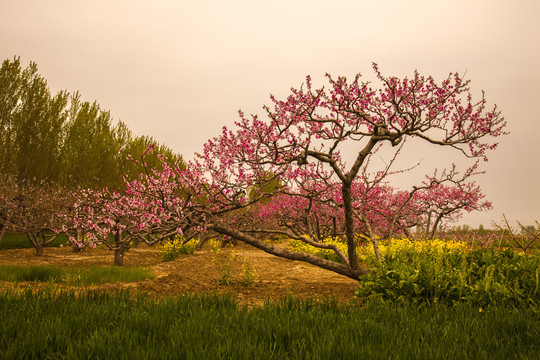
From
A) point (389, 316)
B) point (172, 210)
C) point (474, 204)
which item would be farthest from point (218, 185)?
point (474, 204)

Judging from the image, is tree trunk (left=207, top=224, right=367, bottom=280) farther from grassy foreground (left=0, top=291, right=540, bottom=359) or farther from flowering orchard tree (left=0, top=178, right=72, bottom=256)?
flowering orchard tree (left=0, top=178, right=72, bottom=256)

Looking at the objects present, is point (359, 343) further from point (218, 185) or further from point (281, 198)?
point (281, 198)

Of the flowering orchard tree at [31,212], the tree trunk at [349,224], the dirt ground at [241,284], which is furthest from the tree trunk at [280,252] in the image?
the flowering orchard tree at [31,212]

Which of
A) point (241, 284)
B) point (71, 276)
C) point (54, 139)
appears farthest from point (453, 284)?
point (54, 139)

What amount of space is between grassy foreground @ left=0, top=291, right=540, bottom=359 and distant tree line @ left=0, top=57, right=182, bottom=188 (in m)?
17.3

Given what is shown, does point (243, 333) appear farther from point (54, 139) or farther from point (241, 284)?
point (54, 139)

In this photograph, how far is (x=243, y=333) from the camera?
2920 mm

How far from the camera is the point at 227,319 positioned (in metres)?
3.40

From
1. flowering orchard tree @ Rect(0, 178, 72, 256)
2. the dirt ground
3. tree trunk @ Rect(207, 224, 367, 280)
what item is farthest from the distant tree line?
tree trunk @ Rect(207, 224, 367, 280)

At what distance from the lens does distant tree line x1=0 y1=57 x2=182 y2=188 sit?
67.7ft

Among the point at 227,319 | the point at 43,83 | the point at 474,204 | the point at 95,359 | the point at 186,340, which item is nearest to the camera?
the point at 95,359

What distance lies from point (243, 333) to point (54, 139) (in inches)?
973

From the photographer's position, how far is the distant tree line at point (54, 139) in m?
20.6

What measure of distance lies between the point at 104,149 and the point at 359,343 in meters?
23.4
